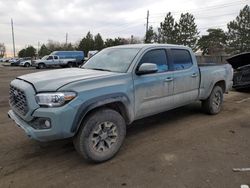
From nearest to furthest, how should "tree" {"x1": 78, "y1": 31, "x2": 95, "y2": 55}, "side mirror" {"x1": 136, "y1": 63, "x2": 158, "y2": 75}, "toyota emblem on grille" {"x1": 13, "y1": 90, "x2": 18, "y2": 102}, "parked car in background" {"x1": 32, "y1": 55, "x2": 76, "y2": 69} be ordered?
1. "toyota emblem on grille" {"x1": 13, "y1": 90, "x2": 18, "y2": 102}
2. "side mirror" {"x1": 136, "y1": 63, "x2": 158, "y2": 75}
3. "parked car in background" {"x1": 32, "y1": 55, "x2": 76, "y2": 69}
4. "tree" {"x1": 78, "y1": 31, "x2": 95, "y2": 55}

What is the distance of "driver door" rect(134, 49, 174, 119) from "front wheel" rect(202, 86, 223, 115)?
1730 millimetres

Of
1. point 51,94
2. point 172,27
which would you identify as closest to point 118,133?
point 51,94

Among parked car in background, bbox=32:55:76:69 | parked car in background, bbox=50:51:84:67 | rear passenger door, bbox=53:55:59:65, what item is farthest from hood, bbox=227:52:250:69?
rear passenger door, bbox=53:55:59:65

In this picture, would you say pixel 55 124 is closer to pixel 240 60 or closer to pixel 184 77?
pixel 184 77

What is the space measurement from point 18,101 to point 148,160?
85.9 inches

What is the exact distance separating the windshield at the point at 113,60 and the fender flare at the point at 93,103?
574 millimetres

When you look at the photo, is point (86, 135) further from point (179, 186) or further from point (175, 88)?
point (175, 88)

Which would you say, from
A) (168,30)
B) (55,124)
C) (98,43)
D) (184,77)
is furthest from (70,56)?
(55,124)

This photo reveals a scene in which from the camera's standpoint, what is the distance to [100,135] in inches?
163

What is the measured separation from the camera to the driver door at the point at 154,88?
4730 mm

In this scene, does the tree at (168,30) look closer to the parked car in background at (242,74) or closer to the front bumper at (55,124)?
the parked car in background at (242,74)

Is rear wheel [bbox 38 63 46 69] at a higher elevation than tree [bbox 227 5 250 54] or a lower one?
lower

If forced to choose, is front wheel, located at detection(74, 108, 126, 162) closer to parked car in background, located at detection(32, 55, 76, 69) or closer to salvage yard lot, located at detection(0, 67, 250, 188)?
salvage yard lot, located at detection(0, 67, 250, 188)

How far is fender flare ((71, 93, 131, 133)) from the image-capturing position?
3784 mm
